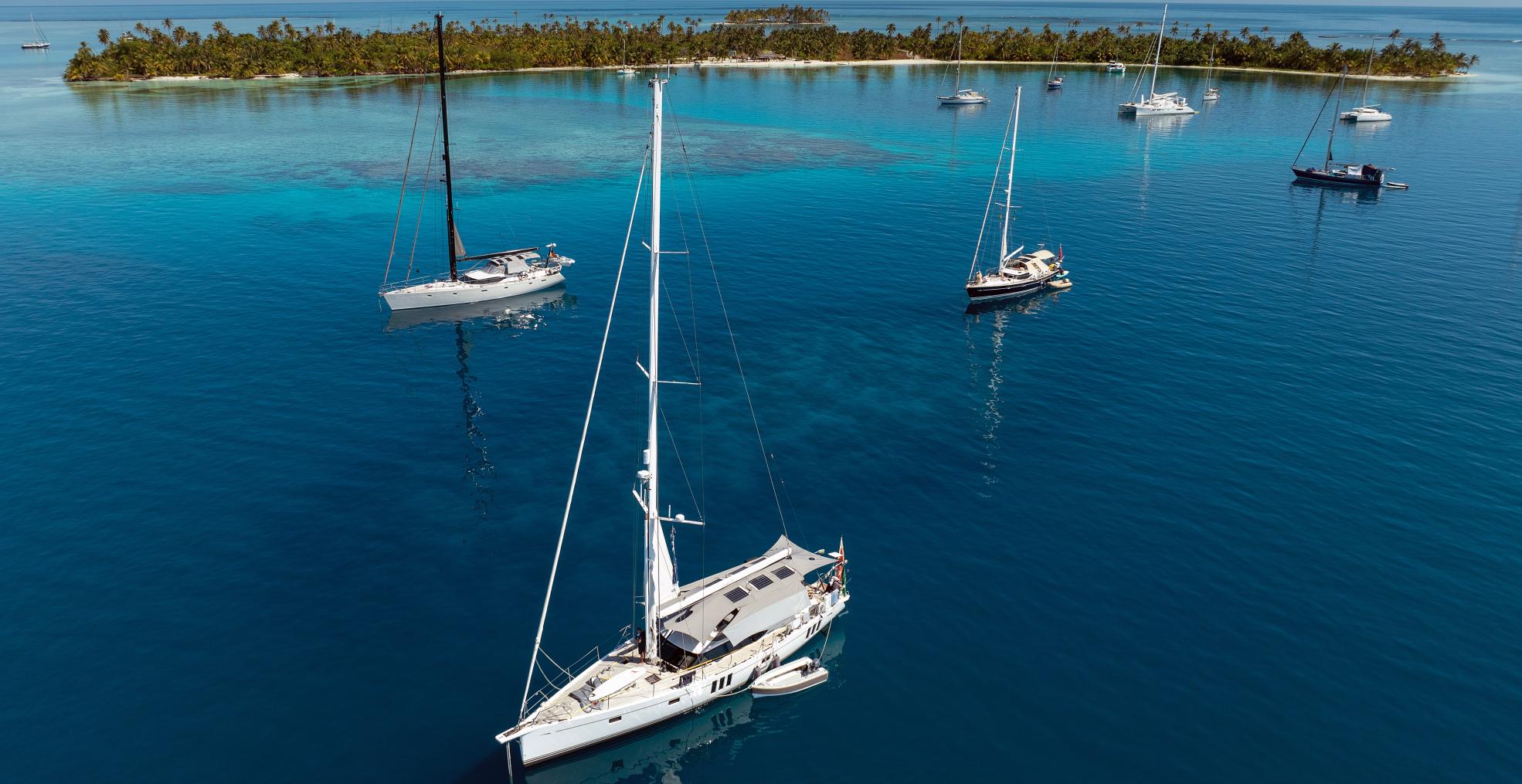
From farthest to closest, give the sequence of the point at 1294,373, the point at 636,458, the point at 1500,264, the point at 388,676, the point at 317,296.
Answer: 1. the point at 1500,264
2. the point at 317,296
3. the point at 1294,373
4. the point at 636,458
5. the point at 388,676

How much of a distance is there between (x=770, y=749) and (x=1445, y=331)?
87756 mm

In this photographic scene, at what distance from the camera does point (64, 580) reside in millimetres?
52156

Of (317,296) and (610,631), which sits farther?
(317,296)

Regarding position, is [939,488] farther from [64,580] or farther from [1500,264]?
[1500,264]

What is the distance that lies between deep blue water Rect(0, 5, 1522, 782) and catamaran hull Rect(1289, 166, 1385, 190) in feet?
91.7

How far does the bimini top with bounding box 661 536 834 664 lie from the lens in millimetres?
44750

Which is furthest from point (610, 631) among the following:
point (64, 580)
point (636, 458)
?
point (64, 580)

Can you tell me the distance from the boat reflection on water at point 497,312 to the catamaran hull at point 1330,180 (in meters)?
130

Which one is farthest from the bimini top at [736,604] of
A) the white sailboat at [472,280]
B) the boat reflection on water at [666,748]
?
the white sailboat at [472,280]

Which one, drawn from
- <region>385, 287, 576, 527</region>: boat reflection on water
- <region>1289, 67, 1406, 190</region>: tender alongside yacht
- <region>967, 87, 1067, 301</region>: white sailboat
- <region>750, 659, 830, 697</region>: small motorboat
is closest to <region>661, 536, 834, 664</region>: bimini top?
<region>750, 659, 830, 697</region>: small motorboat

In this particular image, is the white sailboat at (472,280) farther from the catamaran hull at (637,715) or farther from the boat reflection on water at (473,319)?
the catamaran hull at (637,715)

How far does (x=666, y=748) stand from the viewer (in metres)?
42.8

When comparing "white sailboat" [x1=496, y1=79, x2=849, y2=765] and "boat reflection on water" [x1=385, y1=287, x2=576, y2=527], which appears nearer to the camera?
"white sailboat" [x1=496, y1=79, x2=849, y2=765]

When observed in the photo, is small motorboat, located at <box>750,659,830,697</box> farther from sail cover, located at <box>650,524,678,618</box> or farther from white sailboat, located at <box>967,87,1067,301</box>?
white sailboat, located at <box>967,87,1067,301</box>
